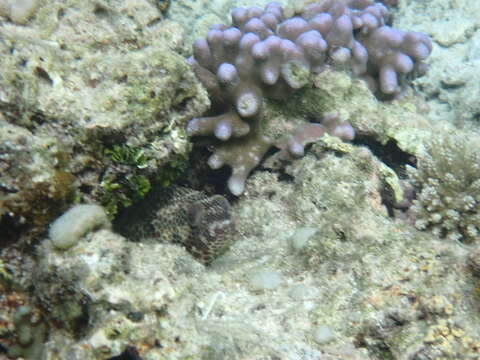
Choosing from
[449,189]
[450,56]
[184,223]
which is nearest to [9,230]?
[184,223]

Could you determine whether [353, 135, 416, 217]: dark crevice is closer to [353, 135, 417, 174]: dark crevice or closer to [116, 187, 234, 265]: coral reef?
[353, 135, 417, 174]: dark crevice

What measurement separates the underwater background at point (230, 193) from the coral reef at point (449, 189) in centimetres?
1

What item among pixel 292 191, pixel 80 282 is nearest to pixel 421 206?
pixel 292 191

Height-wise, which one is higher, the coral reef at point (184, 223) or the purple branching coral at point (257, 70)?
the purple branching coral at point (257, 70)

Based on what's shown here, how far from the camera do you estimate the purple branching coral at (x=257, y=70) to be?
3443mm

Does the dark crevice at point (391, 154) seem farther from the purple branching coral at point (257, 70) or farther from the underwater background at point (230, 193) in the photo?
the purple branching coral at point (257, 70)

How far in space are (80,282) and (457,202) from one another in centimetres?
267

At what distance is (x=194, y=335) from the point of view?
6.53 feet

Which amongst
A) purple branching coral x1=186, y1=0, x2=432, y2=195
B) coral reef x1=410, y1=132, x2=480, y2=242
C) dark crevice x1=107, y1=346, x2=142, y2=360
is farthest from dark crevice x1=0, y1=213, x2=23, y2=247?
coral reef x1=410, y1=132, x2=480, y2=242

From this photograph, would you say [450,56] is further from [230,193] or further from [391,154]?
[230,193]

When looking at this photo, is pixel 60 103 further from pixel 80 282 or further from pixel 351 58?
pixel 351 58

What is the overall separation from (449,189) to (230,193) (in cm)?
181

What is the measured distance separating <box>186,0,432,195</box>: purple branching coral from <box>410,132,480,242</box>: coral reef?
0.72 m

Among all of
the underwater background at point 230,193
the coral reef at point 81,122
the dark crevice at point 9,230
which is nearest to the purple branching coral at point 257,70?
the underwater background at point 230,193
